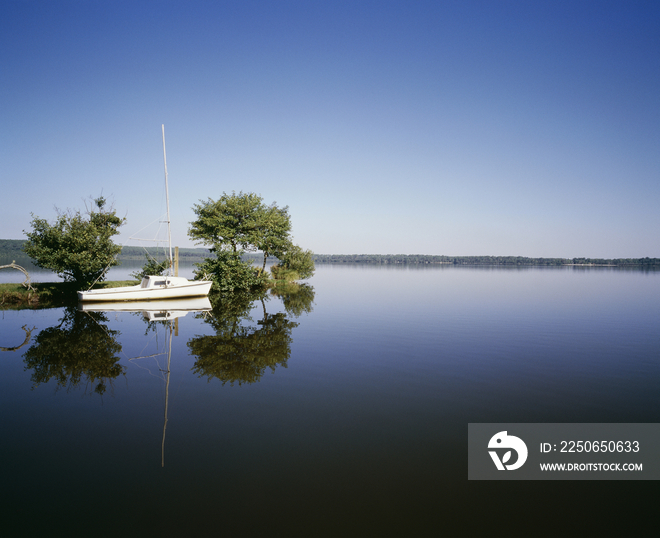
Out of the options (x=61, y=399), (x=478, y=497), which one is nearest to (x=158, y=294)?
(x=61, y=399)

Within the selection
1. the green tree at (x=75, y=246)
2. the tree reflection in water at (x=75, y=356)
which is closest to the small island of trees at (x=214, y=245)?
the green tree at (x=75, y=246)

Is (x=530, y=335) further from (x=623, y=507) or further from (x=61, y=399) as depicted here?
A: (x=61, y=399)

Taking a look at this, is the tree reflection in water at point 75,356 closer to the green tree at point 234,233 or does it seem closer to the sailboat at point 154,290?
the sailboat at point 154,290

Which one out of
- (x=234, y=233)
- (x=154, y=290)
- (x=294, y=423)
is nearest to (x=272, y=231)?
(x=234, y=233)

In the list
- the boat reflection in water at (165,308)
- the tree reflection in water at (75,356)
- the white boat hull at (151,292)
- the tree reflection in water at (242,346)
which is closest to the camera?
the tree reflection in water at (75,356)

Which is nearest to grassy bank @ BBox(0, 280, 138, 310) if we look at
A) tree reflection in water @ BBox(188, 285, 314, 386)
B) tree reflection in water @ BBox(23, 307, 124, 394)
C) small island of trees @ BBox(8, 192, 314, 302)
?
small island of trees @ BBox(8, 192, 314, 302)

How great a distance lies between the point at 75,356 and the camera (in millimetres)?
15055

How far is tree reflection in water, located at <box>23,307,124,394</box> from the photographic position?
12422mm

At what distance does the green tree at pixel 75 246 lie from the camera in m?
32.5

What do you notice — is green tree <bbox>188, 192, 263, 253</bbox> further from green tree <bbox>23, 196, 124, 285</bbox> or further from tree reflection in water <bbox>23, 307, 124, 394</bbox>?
tree reflection in water <bbox>23, 307, 124, 394</bbox>

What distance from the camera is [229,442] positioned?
822 cm

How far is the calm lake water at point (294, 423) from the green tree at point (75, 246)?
47.3 feet

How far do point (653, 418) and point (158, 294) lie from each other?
33.4 metres

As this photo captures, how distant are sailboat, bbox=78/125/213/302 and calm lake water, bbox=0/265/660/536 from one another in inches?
411
